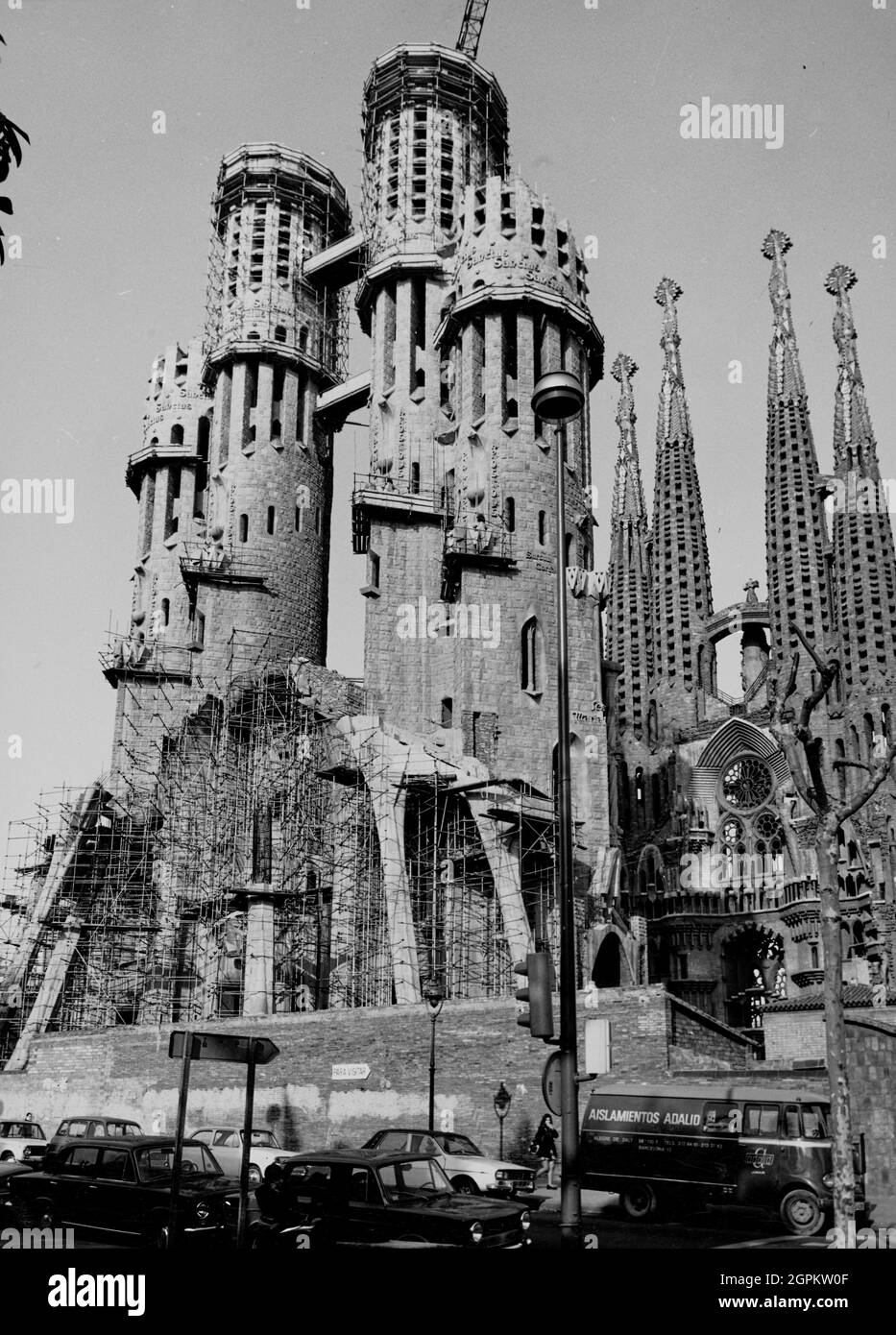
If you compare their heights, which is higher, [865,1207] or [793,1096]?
[793,1096]

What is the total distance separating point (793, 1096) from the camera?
1978 cm

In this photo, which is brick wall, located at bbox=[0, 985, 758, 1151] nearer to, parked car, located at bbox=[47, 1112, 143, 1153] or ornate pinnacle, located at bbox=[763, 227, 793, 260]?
parked car, located at bbox=[47, 1112, 143, 1153]

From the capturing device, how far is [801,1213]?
18.8m

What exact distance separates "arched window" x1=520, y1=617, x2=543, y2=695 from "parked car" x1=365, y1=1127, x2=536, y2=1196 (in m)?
27.7

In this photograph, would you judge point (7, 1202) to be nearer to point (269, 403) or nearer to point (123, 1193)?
point (123, 1193)

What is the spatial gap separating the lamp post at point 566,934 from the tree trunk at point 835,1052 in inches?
171

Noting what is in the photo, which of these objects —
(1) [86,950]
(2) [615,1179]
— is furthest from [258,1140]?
(1) [86,950]

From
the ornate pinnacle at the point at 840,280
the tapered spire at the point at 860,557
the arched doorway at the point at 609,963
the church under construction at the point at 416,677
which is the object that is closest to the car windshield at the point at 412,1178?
the church under construction at the point at 416,677

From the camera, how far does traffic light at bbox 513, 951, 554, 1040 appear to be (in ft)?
43.5

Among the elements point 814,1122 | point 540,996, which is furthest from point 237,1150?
point 540,996

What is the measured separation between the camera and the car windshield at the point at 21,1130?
27995 mm

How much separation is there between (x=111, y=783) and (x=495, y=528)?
2113 centimetres
